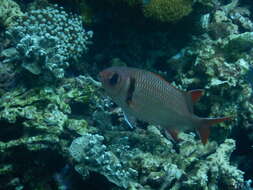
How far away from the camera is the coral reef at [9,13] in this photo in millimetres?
5348

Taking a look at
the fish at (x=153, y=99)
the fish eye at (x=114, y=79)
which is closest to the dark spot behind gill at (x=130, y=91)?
the fish at (x=153, y=99)

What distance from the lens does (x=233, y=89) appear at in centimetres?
524

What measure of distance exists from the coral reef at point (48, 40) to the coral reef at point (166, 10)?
1133mm

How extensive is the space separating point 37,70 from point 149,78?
5.85ft

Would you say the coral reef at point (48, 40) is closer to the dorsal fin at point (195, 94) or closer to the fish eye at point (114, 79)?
the fish eye at point (114, 79)

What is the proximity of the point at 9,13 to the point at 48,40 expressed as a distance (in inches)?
54.1

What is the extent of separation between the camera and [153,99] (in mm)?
3611

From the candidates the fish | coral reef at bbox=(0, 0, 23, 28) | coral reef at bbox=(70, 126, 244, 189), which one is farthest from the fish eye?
coral reef at bbox=(0, 0, 23, 28)

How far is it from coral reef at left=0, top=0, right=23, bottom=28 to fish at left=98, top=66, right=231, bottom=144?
274 centimetres

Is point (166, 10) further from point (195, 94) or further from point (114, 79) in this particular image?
point (114, 79)

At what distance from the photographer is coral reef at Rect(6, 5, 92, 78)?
443cm

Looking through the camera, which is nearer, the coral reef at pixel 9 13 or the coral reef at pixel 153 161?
the coral reef at pixel 153 161

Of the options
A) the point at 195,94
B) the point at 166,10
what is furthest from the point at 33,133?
the point at 166,10

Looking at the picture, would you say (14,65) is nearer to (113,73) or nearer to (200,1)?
(113,73)
